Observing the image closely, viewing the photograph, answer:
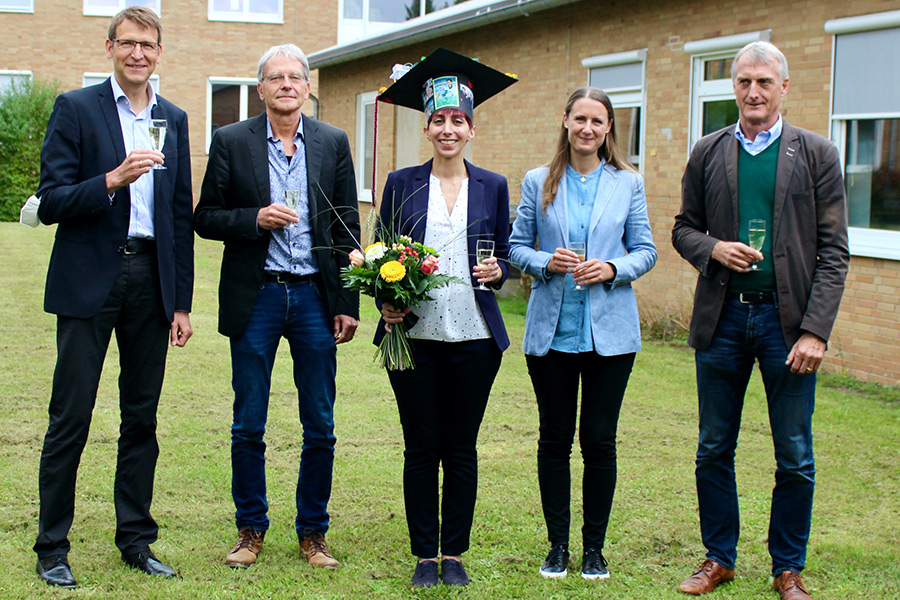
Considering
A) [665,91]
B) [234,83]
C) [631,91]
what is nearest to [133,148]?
[665,91]

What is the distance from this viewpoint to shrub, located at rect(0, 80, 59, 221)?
2675 centimetres

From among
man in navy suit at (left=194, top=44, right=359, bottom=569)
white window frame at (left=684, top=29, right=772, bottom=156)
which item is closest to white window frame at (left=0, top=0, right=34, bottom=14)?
white window frame at (left=684, top=29, right=772, bottom=156)

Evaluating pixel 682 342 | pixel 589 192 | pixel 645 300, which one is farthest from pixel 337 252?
pixel 645 300

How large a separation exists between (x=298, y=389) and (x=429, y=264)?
988 mm

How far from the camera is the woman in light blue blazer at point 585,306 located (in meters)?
4.36

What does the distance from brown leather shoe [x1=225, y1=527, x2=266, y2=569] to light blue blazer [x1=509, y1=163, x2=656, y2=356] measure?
1599mm

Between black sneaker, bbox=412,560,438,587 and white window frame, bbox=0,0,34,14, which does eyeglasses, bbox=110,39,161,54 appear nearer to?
black sneaker, bbox=412,560,438,587

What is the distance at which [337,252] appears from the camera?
4.63 metres

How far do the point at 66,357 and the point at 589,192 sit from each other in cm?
245

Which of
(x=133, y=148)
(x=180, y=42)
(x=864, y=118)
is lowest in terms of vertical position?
(x=133, y=148)

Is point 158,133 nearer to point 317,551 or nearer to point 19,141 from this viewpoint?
point 317,551

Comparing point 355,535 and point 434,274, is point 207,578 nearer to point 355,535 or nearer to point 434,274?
point 355,535

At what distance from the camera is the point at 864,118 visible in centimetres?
932

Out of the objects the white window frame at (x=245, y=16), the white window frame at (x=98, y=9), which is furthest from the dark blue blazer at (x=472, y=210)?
the white window frame at (x=98, y=9)
